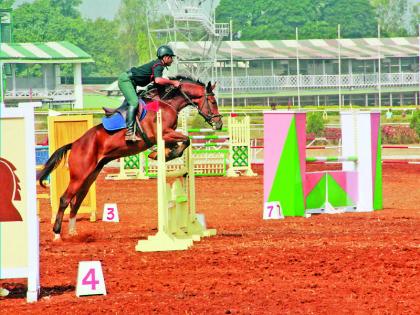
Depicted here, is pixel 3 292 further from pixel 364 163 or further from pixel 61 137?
pixel 364 163

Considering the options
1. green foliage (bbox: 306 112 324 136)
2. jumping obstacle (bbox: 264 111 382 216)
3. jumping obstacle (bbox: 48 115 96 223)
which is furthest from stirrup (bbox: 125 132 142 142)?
green foliage (bbox: 306 112 324 136)

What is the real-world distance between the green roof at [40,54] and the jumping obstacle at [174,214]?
7782cm

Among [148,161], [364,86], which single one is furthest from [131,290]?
[364,86]

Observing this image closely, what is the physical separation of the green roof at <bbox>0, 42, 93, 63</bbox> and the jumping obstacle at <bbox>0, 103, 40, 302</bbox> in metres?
82.7

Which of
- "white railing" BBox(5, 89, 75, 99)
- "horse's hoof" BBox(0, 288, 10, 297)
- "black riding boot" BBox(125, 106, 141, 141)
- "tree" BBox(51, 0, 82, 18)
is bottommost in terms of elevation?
"horse's hoof" BBox(0, 288, 10, 297)

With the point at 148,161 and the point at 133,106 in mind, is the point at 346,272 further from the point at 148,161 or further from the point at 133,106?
the point at 148,161

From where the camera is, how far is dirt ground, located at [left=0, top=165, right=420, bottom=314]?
10.9m

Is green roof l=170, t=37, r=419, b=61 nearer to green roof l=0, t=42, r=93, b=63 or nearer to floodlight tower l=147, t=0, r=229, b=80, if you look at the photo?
floodlight tower l=147, t=0, r=229, b=80

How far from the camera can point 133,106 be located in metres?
17.6

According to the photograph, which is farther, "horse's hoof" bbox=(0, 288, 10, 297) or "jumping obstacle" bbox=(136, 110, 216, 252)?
"jumping obstacle" bbox=(136, 110, 216, 252)

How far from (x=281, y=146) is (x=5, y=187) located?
888 centimetres

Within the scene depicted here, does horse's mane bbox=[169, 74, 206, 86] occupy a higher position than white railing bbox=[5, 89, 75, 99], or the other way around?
white railing bbox=[5, 89, 75, 99]

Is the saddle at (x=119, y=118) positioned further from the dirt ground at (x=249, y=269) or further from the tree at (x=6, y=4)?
the tree at (x=6, y=4)

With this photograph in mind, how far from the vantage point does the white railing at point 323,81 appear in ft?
327
